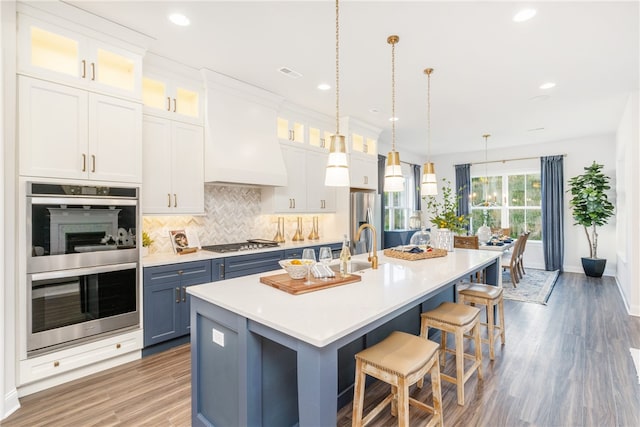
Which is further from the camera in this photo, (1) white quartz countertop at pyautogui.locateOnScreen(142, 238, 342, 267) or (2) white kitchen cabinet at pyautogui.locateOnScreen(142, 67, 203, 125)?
(2) white kitchen cabinet at pyautogui.locateOnScreen(142, 67, 203, 125)

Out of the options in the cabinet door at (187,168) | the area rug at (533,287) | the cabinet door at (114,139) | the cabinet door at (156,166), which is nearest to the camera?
the cabinet door at (114,139)

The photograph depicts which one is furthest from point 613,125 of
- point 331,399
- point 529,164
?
point 331,399

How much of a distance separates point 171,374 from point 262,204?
2477 mm

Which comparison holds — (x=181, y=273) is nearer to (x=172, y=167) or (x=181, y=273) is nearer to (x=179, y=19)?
(x=172, y=167)

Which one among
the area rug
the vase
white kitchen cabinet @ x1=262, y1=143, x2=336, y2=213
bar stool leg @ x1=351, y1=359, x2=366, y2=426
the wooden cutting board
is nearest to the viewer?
bar stool leg @ x1=351, y1=359, x2=366, y2=426

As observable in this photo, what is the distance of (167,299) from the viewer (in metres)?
3.07

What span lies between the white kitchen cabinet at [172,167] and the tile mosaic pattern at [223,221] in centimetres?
37

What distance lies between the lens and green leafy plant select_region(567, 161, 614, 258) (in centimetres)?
595

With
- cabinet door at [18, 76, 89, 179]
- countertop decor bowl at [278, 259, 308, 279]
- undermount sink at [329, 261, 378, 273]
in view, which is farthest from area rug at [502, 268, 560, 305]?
cabinet door at [18, 76, 89, 179]

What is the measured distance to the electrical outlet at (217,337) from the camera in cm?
172

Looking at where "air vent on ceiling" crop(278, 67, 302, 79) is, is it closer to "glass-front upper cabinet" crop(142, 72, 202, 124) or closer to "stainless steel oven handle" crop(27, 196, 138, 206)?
"glass-front upper cabinet" crop(142, 72, 202, 124)

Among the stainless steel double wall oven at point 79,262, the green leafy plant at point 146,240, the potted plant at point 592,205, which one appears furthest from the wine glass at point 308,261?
the potted plant at point 592,205

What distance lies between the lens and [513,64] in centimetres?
329

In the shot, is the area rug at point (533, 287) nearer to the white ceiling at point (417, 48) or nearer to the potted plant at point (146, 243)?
the white ceiling at point (417, 48)
